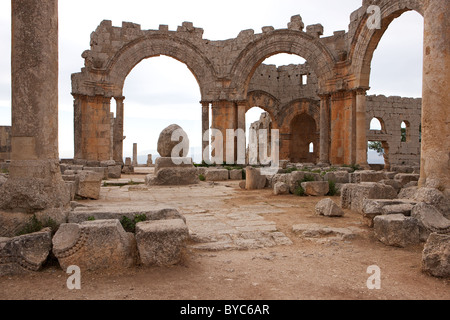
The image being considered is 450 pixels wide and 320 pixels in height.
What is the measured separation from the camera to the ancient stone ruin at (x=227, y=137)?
3777 mm

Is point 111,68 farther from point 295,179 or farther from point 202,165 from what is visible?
point 295,179

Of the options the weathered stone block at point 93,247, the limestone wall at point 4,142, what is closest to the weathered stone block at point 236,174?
the weathered stone block at point 93,247

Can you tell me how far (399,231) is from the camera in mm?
4582

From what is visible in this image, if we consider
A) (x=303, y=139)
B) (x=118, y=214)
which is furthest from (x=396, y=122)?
(x=118, y=214)

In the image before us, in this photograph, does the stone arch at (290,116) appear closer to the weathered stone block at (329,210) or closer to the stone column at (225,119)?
the stone column at (225,119)

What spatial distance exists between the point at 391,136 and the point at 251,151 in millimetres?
12449

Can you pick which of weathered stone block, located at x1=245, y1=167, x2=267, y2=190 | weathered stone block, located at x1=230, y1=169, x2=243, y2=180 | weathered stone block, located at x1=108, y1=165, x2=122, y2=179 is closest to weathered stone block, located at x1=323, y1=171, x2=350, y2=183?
weathered stone block, located at x1=245, y1=167, x2=267, y2=190

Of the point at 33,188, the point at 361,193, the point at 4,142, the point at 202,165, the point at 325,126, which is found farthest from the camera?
the point at 4,142

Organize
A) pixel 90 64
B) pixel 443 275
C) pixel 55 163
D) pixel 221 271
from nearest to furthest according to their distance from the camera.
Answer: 1. pixel 443 275
2. pixel 221 271
3. pixel 55 163
4. pixel 90 64

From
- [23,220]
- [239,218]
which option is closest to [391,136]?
[239,218]

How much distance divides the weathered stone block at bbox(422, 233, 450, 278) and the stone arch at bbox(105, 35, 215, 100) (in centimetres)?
1502

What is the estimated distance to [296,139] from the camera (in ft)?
84.9

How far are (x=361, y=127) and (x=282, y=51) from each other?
5.37 metres

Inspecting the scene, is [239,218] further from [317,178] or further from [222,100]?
[222,100]
